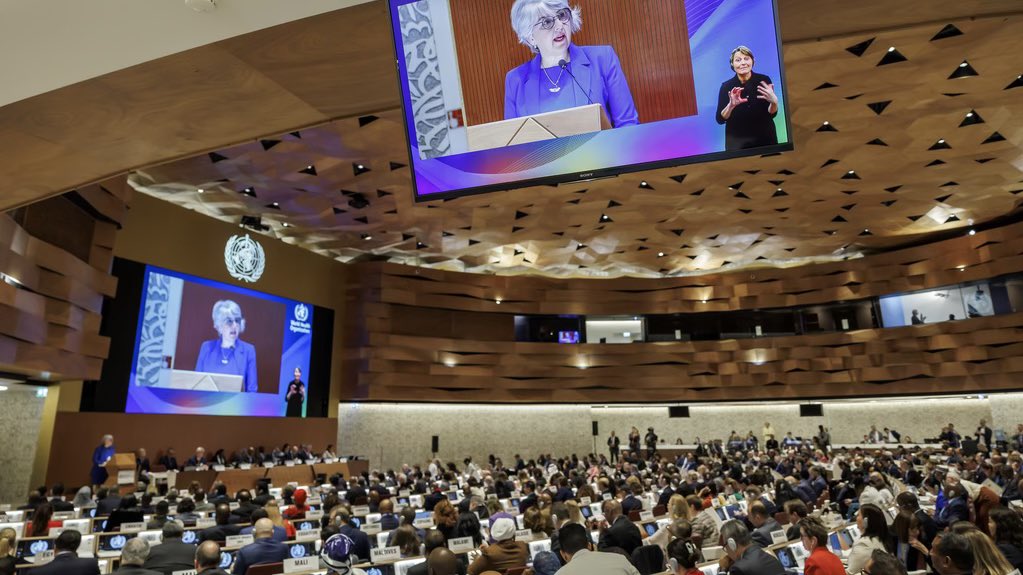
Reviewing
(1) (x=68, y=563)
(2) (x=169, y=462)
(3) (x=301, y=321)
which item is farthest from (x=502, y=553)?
(3) (x=301, y=321)

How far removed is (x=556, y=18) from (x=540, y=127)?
0.49m

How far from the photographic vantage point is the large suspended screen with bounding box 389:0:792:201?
2859mm

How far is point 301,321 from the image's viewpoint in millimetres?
19922

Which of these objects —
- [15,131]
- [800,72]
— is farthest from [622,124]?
[800,72]

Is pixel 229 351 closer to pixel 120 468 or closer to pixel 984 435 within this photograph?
pixel 120 468

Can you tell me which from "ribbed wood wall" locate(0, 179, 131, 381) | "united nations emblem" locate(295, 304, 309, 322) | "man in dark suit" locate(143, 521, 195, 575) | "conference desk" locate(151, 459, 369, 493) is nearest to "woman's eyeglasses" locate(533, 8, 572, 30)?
"man in dark suit" locate(143, 521, 195, 575)

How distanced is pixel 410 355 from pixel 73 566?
1764 centimetres

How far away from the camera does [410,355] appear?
72.4 ft

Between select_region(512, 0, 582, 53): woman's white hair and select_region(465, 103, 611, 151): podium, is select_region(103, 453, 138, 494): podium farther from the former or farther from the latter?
select_region(512, 0, 582, 53): woman's white hair

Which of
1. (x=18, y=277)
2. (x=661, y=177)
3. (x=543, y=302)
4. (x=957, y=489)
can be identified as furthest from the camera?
(x=543, y=302)

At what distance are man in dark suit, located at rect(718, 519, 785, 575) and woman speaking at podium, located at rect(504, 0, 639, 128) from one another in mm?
3038

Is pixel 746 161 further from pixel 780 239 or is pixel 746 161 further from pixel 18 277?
pixel 18 277

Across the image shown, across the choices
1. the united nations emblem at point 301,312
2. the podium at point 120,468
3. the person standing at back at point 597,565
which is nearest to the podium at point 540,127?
the person standing at back at point 597,565

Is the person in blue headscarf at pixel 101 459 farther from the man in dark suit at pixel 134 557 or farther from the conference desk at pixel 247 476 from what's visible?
the man in dark suit at pixel 134 557
